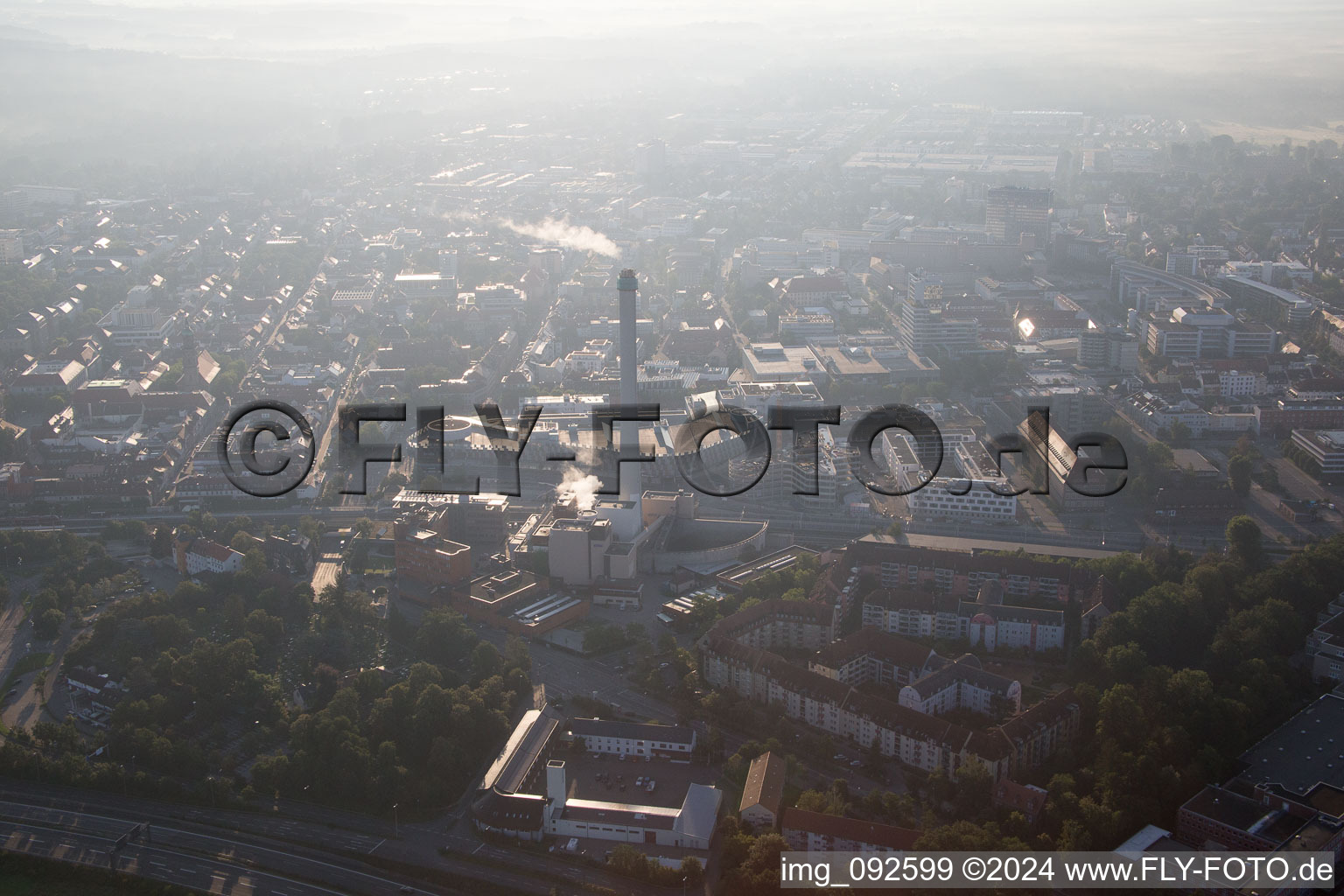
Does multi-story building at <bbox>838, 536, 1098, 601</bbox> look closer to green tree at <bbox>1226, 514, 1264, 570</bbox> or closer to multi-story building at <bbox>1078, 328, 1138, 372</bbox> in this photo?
green tree at <bbox>1226, 514, 1264, 570</bbox>

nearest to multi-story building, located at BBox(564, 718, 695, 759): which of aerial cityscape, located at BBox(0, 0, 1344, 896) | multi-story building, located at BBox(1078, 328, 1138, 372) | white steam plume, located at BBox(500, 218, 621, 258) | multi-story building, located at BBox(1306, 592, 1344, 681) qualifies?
aerial cityscape, located at BBox(0, 0, 1344, 896)

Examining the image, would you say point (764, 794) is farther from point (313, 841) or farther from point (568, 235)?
point (568, 235)

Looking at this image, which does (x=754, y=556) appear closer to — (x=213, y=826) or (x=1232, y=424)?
(x=213, y=826)

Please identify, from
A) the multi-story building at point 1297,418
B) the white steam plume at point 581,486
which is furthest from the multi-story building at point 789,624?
the multi-story building at point 1297,418

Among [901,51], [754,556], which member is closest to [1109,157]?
[901,51]

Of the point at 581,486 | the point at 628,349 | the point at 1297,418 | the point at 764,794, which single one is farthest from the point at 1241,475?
the point at 764,794

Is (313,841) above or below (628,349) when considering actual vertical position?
below
